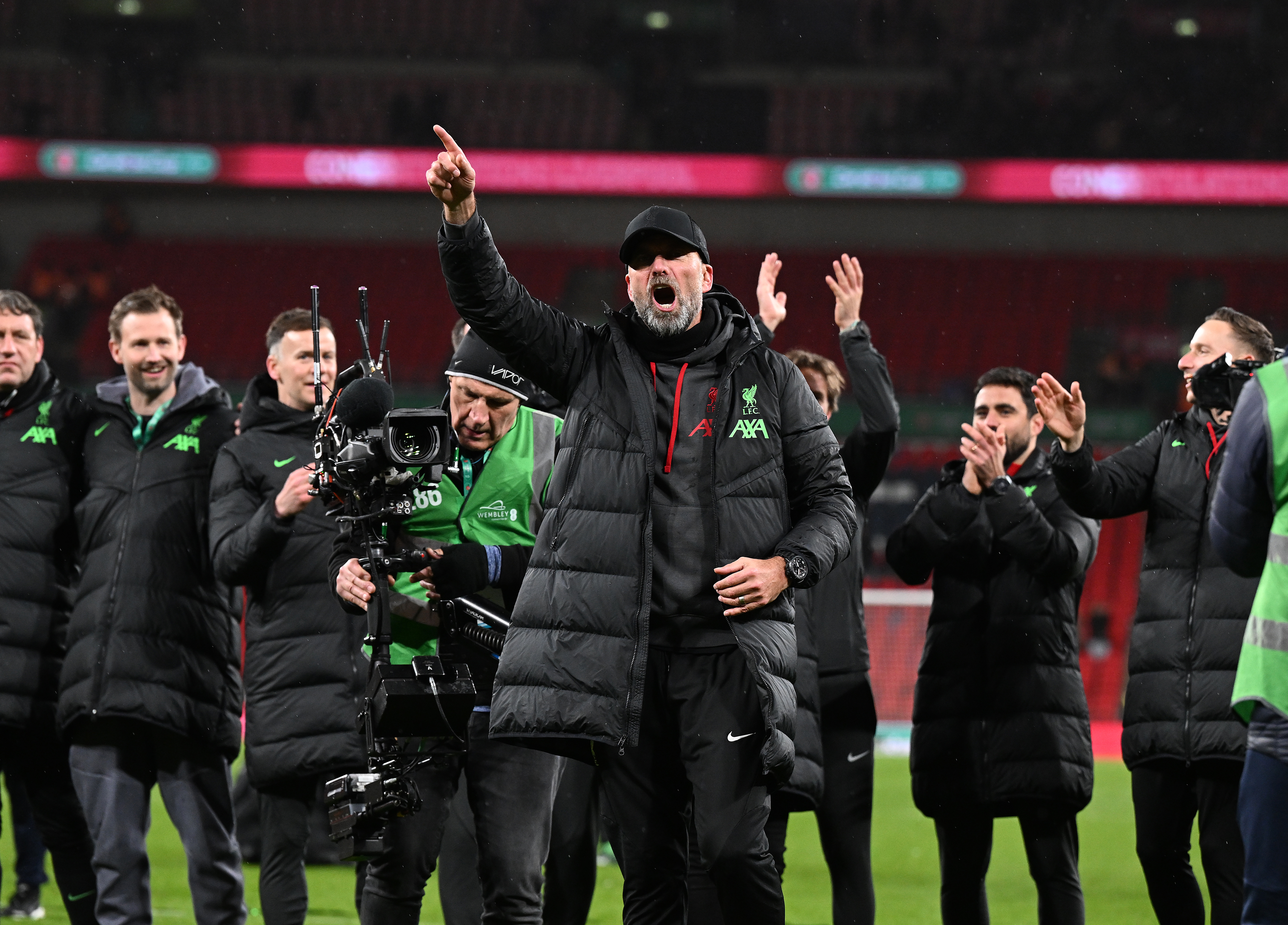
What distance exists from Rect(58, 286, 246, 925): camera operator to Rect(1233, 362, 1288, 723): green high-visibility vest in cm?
325

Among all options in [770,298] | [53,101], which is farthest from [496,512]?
[53,101]

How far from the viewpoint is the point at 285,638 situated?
4.88 metres

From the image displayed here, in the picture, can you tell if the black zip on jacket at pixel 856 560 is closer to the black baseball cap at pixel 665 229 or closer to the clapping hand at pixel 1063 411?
the clapping hand at pixel 1063 411

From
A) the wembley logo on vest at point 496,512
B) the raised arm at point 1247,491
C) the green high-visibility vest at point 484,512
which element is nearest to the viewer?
the raised arm at point 1247,491

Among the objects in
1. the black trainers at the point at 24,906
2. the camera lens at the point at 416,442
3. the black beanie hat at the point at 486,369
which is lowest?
the black trainers at the point at 24,906

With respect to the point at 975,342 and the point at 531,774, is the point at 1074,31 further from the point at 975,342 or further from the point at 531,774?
the point at 531,774

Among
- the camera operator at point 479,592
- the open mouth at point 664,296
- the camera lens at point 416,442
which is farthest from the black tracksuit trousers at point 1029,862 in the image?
the camera lens at point 416,442

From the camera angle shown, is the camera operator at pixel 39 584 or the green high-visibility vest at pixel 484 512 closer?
the green high-visibility vest at pixel 484 512

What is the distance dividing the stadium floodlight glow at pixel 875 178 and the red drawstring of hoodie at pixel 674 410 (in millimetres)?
18264

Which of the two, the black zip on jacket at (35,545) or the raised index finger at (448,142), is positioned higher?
the raised index finger at (448,142)

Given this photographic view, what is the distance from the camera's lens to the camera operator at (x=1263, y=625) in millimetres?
2818

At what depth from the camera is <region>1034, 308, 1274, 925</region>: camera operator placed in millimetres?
4551

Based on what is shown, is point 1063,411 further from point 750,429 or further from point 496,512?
point 496,512

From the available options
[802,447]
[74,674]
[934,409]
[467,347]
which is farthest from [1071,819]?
[934,409]
